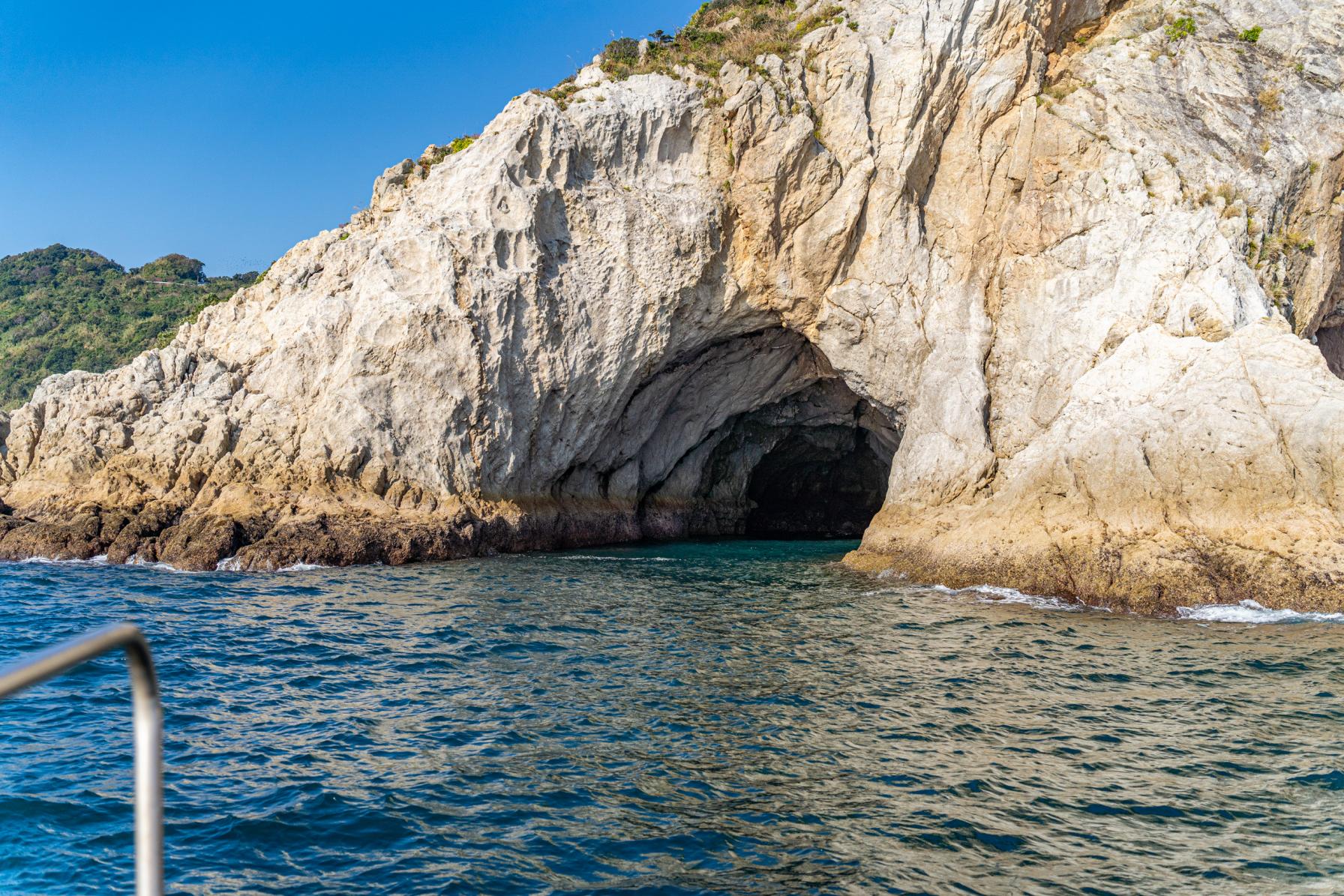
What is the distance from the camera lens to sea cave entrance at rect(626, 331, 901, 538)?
95.7 feet

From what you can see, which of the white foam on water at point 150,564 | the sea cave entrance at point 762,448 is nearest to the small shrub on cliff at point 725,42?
the sea cave entrance at point 762,448

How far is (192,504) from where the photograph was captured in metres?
21.2

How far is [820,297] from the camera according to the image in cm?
2547

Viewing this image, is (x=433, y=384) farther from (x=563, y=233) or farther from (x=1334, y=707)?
(x=1334, y=707)

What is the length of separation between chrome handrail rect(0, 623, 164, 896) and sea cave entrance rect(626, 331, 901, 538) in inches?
989

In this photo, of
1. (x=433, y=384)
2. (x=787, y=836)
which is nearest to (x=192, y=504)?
(x=433, y=384)

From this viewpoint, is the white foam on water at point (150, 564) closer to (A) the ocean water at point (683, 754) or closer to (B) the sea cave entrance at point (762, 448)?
(A) the ocean water at point (683, 754)

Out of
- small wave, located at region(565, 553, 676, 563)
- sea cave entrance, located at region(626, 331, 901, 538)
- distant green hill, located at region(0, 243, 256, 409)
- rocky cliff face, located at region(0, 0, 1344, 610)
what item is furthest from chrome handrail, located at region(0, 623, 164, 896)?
distant green hill, located at region(0, 243, 256, 409)

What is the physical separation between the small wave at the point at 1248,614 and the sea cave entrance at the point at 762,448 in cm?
1157

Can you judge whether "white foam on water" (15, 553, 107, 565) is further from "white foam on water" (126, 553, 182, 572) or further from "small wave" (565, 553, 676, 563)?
"small wave" (565, 553, 676, 563)

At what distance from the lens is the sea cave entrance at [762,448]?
2916cm

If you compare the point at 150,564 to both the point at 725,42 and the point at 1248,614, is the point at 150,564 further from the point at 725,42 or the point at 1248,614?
the point at 1248,614

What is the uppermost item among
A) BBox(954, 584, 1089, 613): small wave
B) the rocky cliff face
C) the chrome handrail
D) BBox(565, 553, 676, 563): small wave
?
the rocky cliff face

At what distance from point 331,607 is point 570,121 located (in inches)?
616
